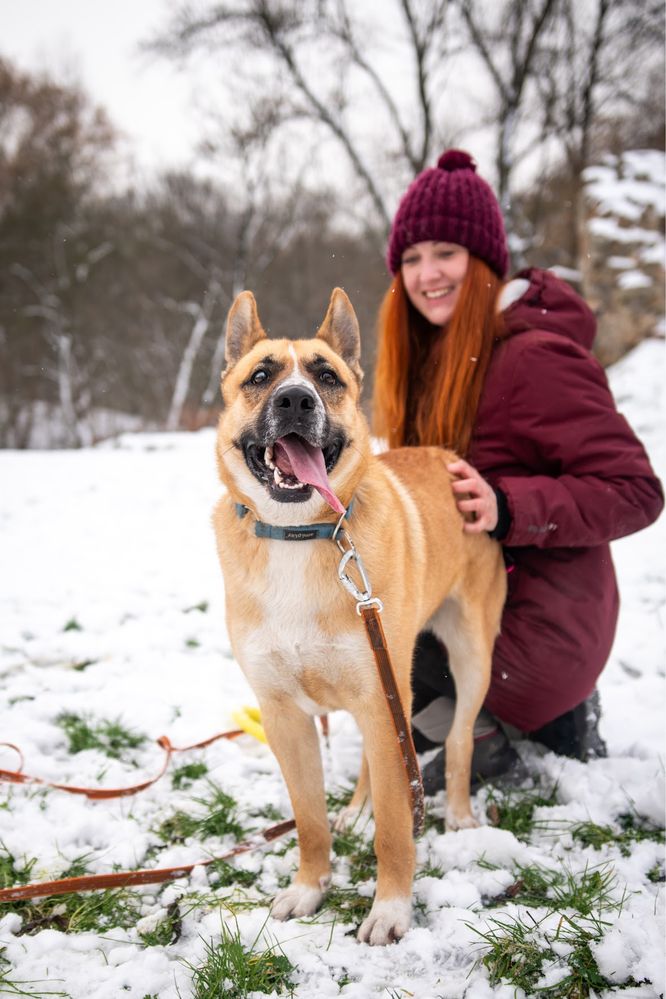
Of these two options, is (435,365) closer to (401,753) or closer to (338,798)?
(401,753)

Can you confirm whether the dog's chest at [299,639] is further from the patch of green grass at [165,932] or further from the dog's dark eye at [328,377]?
the patch of green grass at [165,932]

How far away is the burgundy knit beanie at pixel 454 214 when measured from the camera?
2795 millimetres

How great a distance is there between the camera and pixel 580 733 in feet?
8.79

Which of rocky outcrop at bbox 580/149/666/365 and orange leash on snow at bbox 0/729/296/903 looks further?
rocky outcrop at bbox 580/149/666/365

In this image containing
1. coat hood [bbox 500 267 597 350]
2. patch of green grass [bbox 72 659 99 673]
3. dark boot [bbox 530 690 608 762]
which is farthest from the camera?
patch of green grass [bbox 72 659 99 673]

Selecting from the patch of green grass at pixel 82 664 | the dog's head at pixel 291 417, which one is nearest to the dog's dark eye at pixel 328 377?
the dog's head at pixel 291 417

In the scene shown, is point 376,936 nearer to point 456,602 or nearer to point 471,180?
point 456,602

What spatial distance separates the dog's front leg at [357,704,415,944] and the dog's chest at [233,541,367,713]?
0.52 ft

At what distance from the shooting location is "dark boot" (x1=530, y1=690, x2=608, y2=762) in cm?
268

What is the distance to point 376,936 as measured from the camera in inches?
70.9

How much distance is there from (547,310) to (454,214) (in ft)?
2.04

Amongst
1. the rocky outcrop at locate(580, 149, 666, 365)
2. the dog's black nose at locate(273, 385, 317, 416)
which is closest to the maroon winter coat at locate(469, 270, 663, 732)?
the dog's black nose at locate(273, 385, 317, 416)

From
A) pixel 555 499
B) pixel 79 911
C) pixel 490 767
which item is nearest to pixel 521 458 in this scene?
pixel 555 499

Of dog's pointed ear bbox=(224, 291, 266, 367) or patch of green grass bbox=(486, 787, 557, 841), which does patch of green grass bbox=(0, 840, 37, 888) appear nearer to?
patch of green grass bbox=(486, 787, 557, 841)
